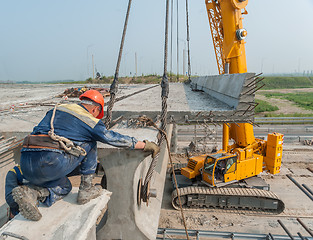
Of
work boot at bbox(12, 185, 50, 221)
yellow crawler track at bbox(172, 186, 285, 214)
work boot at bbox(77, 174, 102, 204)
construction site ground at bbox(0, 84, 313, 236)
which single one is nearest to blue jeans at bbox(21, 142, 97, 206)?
work boot at bbox(12, 185, 50, 221)

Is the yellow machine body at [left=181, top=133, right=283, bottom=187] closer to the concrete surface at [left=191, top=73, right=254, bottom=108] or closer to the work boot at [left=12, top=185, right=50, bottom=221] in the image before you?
the concrete surface at [left=191, top=73, right=254, bottom=108]

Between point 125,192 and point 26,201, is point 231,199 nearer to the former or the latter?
point 125,192

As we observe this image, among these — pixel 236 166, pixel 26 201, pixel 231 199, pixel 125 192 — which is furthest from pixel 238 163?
pixel 26 201

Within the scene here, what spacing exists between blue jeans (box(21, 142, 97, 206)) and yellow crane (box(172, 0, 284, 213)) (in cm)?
596

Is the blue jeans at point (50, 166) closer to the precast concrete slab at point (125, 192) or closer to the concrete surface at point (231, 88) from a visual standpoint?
the precast concrete slab at point (125, 192)

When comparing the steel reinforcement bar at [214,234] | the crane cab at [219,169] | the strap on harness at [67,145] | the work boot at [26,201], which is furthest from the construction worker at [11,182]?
the crane cab at [219,169]

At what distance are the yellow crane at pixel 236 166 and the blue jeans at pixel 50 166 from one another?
596 centimetres

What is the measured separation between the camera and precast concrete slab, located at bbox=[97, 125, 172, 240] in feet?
10.7

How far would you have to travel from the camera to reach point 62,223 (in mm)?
2488

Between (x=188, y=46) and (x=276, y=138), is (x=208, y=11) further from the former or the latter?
(x=276, y=138)

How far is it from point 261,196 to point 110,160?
7078mm

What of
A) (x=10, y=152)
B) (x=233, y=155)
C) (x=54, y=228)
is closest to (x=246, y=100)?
(x=233, y=155)

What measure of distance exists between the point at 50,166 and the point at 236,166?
7111 millimetres

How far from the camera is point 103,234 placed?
12.2 ft
